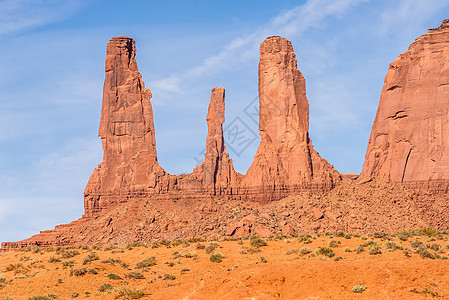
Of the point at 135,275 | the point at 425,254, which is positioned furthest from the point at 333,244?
the point at 135,275

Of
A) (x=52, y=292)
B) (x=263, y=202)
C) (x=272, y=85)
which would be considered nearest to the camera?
(x=52, y=292)

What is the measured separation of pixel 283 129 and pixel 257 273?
74931mm

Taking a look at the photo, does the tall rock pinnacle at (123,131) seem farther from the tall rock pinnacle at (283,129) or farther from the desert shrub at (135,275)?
the desert shrub at (135,275)

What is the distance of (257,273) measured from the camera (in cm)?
3027

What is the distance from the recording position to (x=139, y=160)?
106 metres

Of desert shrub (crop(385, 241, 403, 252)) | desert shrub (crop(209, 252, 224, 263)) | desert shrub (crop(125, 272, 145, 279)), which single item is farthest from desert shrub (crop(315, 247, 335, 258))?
desert shrub (crop(125, 272, 145, 279))

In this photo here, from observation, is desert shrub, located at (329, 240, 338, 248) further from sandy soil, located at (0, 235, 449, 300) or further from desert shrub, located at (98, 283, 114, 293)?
desert shrub, located at (98, 283, 114, 293)

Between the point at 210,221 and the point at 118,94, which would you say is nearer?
the point at 210,221

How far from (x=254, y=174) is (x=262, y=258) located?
59.5 metres

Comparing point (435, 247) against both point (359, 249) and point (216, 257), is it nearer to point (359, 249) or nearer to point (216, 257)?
point (359, 249)

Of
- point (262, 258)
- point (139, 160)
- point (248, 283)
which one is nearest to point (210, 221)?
point (139, 160)

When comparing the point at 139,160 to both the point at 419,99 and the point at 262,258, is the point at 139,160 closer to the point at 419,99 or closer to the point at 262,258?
the point at 419,99

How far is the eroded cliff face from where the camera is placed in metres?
92.8

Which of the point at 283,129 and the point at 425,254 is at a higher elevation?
the point at 283,129
